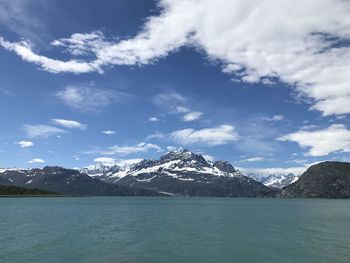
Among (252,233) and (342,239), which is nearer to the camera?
(342,239)

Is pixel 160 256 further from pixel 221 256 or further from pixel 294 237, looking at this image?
pixel 294 237

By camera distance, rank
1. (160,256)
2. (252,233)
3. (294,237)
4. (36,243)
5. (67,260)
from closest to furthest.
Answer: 1. (67,260)
2. (160,256)
3. (36,243)
4. (294,237)
5. (252,233)

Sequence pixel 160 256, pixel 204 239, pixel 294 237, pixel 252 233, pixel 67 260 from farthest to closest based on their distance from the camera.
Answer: pixel 252 233 < pixel 294 237 < pixel 204 239 < pixel 160 256 < pixel 67 260

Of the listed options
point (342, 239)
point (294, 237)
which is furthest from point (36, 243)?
point (342, 239)

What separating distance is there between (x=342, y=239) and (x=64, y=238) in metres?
59.0

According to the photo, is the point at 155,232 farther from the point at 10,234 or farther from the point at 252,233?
the point at 10,234

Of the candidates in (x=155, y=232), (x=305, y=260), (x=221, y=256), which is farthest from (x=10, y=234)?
(x=305, y=260)

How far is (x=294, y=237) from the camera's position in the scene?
3585 inches

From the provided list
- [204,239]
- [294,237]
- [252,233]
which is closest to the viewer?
[204,239]

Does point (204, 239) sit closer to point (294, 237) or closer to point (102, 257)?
point (294, 237)

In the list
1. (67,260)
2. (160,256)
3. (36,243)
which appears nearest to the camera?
(67,260)

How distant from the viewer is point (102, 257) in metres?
61.9

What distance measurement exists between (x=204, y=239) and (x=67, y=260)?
3361 centimetres

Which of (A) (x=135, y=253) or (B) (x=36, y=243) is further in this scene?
(B) (x=36, y=243)
